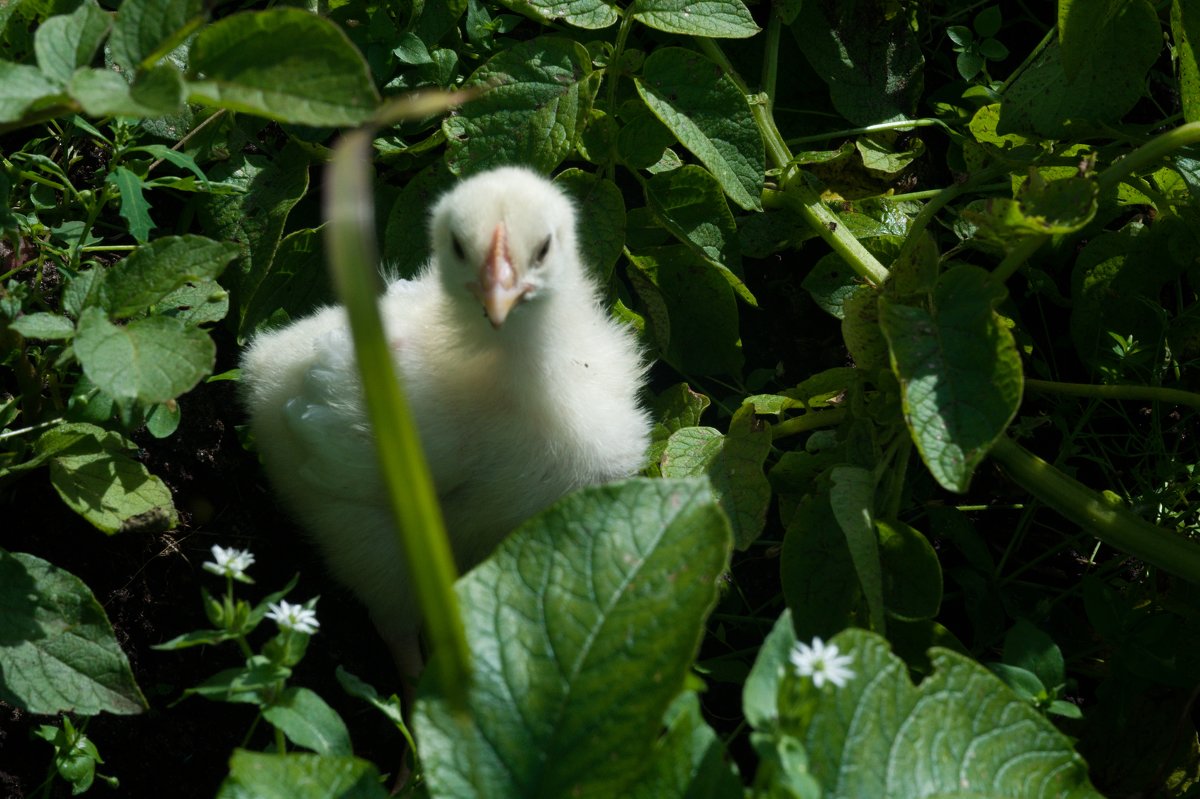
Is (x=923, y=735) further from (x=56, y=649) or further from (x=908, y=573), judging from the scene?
(x=56, y=649)

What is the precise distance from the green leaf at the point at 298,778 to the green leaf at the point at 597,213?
1.47 meters

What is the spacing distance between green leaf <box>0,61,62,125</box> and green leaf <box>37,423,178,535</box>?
0.77m

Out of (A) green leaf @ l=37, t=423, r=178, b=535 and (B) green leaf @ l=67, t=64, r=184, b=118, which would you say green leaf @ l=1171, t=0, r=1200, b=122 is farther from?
(A) green leaf @ l=37, t=423, r=178, b=535

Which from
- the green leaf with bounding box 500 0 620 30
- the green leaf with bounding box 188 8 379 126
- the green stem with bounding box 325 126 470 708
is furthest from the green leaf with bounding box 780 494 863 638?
the green stem with bounding box 325 126 470 708

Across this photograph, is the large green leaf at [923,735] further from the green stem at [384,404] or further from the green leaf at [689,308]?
the green leaf at [689,308]

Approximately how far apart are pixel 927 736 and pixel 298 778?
0.88 meters

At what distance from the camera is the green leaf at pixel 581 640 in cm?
152

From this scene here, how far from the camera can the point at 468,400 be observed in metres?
2.57

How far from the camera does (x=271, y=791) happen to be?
1517mm

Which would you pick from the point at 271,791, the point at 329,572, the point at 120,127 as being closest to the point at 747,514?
the point at 329,572

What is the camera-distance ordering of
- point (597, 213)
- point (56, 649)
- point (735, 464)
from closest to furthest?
point (56, 649) → point (735, 464) → point (597, 213)

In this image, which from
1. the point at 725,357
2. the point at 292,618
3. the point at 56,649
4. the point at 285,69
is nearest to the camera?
the point at 285,69

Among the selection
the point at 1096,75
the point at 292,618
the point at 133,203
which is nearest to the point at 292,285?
the point at 133,203

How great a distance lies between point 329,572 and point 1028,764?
63.6 inches
